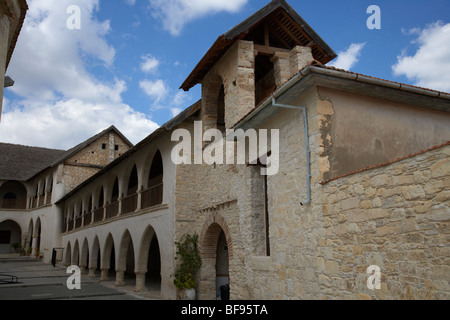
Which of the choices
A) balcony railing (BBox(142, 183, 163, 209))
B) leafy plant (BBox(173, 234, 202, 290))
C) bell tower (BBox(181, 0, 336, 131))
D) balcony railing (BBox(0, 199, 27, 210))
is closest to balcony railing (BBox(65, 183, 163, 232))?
balcony railing (BBox(142, 183, 163, 209))

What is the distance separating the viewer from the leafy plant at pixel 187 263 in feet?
36.8

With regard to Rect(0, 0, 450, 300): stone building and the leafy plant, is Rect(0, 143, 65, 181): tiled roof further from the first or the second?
the leafy plant

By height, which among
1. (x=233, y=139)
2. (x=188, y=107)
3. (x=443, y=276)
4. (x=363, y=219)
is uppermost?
(x=188, y=107)

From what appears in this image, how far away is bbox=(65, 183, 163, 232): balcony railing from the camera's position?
13.9 metres

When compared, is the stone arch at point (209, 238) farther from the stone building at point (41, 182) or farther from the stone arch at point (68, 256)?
the stone building at point (41, 182)

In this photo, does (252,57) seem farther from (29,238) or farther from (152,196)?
(29,238)

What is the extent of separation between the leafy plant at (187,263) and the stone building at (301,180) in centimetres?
21

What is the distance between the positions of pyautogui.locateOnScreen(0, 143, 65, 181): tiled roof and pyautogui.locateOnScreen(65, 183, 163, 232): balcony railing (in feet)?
36.7

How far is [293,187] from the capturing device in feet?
23.0

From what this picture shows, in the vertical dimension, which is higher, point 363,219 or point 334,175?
point 334,175

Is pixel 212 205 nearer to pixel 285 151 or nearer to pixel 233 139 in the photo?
pixel 233 139

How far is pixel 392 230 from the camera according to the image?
15.4ft

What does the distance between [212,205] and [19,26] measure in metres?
6.55

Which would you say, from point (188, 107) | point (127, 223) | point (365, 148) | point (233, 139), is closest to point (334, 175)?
point (365, 148)
